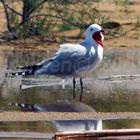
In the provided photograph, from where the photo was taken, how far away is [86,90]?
13750mm

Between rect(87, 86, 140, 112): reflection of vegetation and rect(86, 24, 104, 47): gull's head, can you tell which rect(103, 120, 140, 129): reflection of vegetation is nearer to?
rect(87, 86, 140, 112): reflection of vegetation

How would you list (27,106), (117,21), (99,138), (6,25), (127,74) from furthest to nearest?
(117,21) < (6,25) < (127,74) < (27,106) < (99,138)

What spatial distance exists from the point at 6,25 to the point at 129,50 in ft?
12.8

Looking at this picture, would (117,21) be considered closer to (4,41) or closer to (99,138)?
(4,41)

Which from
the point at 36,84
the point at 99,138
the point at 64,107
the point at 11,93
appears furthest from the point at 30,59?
the point at 99,138

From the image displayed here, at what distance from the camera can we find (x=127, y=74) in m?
15.8

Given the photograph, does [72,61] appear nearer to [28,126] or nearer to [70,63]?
[70,63]

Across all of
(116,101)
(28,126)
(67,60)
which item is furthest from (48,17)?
(28,126)

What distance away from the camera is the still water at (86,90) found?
10.6 m

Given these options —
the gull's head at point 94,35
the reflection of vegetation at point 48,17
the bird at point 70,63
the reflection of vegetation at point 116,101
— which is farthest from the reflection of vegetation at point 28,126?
the reflection of vegetation at point 48,17

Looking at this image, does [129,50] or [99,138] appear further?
[129,50]

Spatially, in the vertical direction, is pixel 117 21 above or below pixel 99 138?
above

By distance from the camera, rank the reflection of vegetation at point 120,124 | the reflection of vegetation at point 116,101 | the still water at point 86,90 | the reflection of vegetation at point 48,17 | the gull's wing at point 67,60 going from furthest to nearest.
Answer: the reflection of vegetation at point 48,17 < the gull's wing at point 67,60 < the reflection of vegetation at point 116,101 < the still water at point 86,90 < the reflection of vegetation at point 120,124

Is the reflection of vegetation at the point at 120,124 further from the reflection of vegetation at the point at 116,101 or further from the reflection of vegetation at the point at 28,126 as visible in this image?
the reflection of vegetation at the point at 116,101
